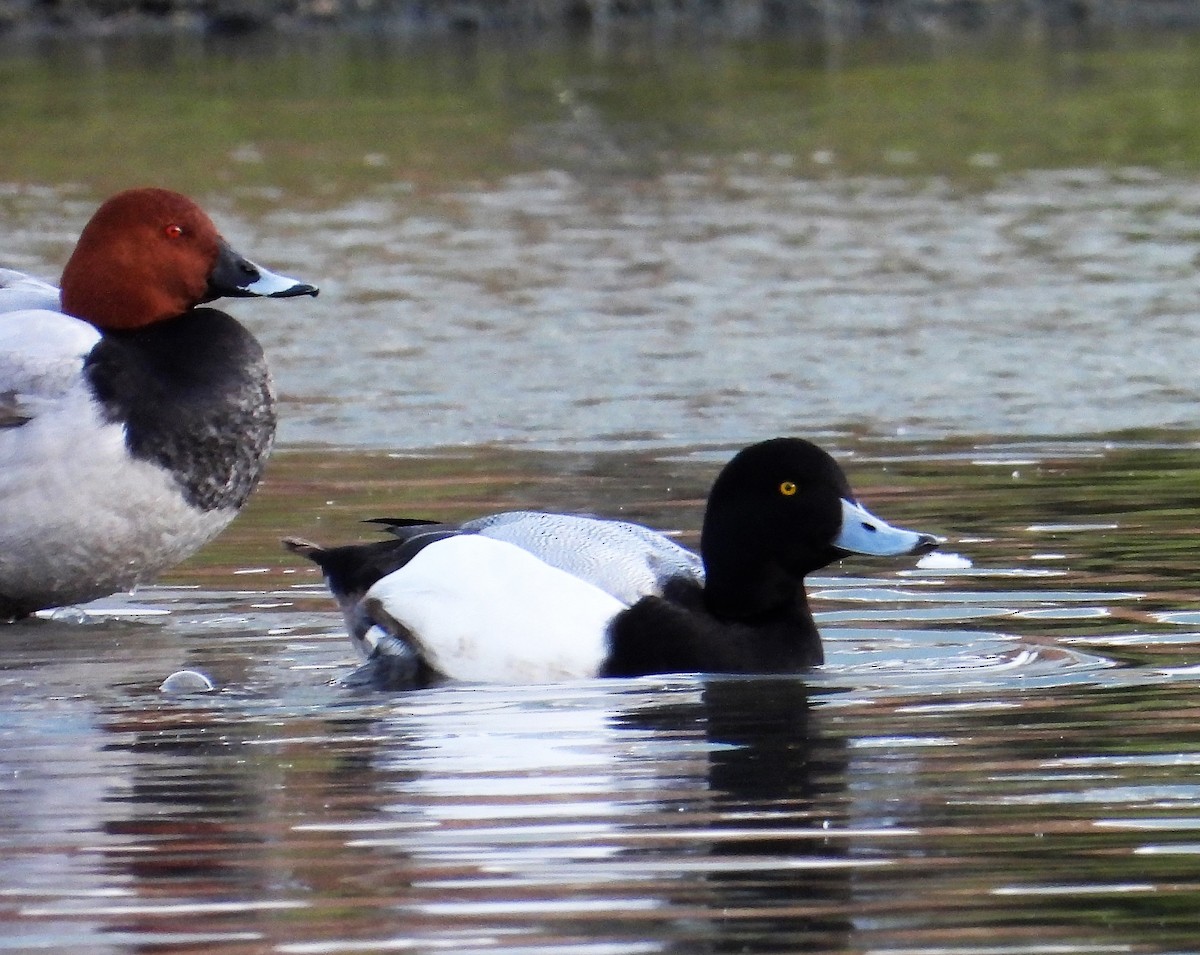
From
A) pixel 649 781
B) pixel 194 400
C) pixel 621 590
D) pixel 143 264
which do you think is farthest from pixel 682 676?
pixel 143 264

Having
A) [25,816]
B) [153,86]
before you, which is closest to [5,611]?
[25,816]

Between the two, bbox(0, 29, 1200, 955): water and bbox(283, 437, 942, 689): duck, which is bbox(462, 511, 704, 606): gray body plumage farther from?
bbox(0, 29, 1200, 955): water

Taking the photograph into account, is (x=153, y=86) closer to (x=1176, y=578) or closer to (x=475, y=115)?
(x=475, y=115)

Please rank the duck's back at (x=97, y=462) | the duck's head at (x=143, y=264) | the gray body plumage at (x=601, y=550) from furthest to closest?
the duck's head at (x=143, y=264)
the duck's back at (x=97, y=462)
the gray body plumage at (x=601, y=550)

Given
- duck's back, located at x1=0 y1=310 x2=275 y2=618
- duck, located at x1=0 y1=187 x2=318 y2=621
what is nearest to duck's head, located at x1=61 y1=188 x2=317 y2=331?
duck, located at x1=0 y1=187 x2=318 y2=621

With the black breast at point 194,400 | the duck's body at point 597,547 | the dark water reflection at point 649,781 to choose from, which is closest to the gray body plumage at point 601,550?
the duck's body at point 597,547

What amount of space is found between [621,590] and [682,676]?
258 mm

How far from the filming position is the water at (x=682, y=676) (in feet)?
14.9

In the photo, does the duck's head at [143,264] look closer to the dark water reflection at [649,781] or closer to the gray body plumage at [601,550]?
the dark water reflection at [649,781]

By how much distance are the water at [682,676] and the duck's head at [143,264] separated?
811 mm

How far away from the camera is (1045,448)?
31.4 feet

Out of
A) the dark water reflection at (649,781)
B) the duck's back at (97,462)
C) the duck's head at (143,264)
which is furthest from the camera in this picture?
the duck's head at (143,264)

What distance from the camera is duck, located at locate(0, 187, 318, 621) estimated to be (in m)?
7.39

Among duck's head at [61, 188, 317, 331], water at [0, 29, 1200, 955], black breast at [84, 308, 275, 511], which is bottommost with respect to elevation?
water at [0, 29, 1200, 955]
